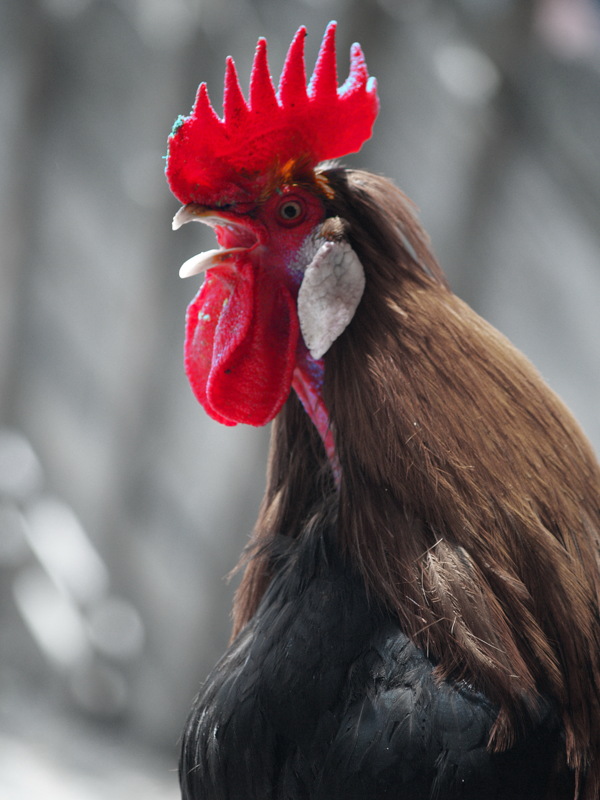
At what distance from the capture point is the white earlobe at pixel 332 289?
5.50 feet

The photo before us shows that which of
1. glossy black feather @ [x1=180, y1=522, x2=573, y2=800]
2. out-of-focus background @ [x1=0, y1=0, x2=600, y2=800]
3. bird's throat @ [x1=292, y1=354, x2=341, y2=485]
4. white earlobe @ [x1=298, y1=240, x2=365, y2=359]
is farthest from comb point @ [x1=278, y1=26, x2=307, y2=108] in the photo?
out-of-focus background @ [x1=0, y1=0, x2=600, y2=800]

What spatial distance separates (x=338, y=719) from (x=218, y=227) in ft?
3.27

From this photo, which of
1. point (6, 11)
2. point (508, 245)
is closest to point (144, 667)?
point (508, 245)

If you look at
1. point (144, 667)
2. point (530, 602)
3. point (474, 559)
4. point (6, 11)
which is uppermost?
point (6, 11)

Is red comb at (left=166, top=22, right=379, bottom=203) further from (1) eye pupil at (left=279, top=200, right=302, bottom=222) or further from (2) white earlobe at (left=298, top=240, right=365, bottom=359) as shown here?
(2) white earlobe at (left=298, top=240, right=365, bottom=359)

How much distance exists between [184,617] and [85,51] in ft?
8.88

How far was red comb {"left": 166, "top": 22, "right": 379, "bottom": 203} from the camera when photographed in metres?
1.74

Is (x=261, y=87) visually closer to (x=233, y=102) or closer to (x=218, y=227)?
(x=233, y=102)

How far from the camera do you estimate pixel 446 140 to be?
3576 millimetres

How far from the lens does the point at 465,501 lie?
1.59 meters

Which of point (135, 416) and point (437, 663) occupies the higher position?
point (135, 416)

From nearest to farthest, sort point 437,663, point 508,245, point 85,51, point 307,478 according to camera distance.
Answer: point 437,663 → point 307,478 → point 508,245 → point 85,51

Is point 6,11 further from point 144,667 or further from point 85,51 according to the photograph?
point 144,667

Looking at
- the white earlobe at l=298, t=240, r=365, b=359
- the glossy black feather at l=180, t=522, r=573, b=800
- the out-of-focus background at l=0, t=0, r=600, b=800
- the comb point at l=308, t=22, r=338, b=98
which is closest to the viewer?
the glossy black feather at l=180, t=522, r=573, b=800
